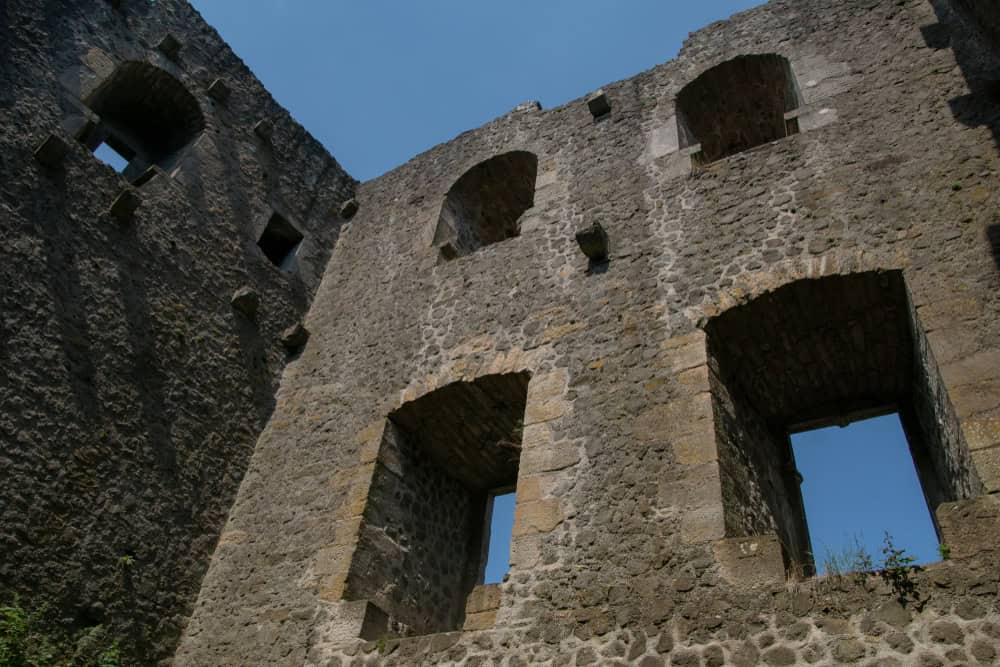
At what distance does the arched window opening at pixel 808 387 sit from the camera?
5.30 meters

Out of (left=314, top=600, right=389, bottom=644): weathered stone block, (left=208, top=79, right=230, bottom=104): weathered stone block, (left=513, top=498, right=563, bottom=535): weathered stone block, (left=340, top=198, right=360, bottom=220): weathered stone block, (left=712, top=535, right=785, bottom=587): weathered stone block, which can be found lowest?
(left=314, top=600, right=389, bottom=644): weathered stone block

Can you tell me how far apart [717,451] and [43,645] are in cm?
483

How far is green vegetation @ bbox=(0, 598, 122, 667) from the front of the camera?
5039 mm

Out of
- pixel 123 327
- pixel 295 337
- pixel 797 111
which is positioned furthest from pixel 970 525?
pixel 295 337

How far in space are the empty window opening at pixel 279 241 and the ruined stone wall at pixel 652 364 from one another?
1.34 metres

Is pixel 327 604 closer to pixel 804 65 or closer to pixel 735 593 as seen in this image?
pixel 735 593

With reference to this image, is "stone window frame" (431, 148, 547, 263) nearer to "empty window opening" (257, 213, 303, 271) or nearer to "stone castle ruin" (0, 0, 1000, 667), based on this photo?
"stone castle ruin" (0, 0, 1000, 667)

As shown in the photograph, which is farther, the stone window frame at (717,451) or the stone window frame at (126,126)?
the stone window frame at (126,126)

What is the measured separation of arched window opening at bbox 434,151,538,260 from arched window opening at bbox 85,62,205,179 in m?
3.34

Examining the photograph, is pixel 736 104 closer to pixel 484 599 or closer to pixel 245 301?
pixel 245 301

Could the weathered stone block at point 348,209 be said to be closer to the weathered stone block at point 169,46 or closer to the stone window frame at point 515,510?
the weathered stone block at point 169,46

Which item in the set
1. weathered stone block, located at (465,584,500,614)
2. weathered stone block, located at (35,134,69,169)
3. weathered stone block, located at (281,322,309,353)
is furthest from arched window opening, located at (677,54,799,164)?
weathered stone block, located at (35,134,69,169)

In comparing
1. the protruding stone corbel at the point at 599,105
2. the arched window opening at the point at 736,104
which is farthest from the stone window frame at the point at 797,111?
the protruding stone corbel at the point at 599,105

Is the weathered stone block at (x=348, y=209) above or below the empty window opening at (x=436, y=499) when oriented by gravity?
above
